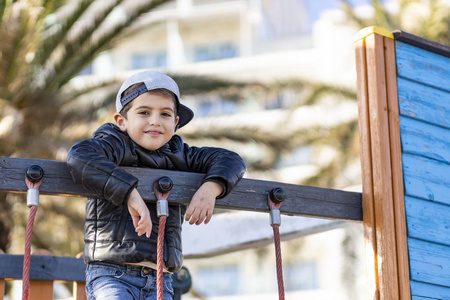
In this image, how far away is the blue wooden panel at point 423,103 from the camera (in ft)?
12.9

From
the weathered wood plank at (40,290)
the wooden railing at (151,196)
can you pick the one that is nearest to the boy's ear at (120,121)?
the wooden railing at (151,196)

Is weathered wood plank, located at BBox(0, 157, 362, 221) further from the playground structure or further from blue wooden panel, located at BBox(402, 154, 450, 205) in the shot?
blue wooden panel, located at BBox(402, 154, 450, 205)

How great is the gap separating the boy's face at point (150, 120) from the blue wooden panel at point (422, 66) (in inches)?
54.0

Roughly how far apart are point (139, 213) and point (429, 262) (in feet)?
5.12

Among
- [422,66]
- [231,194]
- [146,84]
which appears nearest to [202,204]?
[231,194]

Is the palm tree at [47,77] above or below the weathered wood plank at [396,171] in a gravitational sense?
above

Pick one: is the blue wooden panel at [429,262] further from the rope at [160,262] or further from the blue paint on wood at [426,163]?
the rope at [160,262]

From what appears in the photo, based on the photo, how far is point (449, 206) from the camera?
387cm

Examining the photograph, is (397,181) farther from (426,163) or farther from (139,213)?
(139,213)

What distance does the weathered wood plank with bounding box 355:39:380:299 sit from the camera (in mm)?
3650

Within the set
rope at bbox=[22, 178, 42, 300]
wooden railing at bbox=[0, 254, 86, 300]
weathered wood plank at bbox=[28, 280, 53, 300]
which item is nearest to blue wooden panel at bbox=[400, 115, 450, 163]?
rope at bbox=[22, 178, 42, 300]

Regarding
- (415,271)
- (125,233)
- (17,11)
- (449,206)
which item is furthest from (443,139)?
(17,11)

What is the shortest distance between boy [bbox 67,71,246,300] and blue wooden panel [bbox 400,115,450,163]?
1.01 meters

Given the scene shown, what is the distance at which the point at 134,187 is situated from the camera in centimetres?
291
